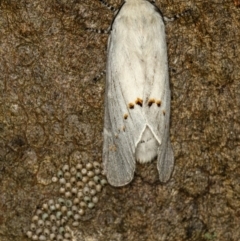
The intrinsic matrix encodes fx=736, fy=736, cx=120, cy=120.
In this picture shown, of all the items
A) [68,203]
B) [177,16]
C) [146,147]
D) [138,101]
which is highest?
[177,16]

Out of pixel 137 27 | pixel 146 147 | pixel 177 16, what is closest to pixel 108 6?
pixel 137 27

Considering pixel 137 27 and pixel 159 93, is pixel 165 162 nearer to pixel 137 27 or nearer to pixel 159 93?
pixel 159 93

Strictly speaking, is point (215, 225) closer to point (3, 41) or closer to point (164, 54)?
point (164, 54)

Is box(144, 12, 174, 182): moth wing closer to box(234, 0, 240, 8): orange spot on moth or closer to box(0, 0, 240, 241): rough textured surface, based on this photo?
box(0, 0, 240, 241): rough textured surface

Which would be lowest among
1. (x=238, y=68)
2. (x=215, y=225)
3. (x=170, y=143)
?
(x=215, y=225)

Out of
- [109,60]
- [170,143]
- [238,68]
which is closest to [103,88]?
[109,60]
